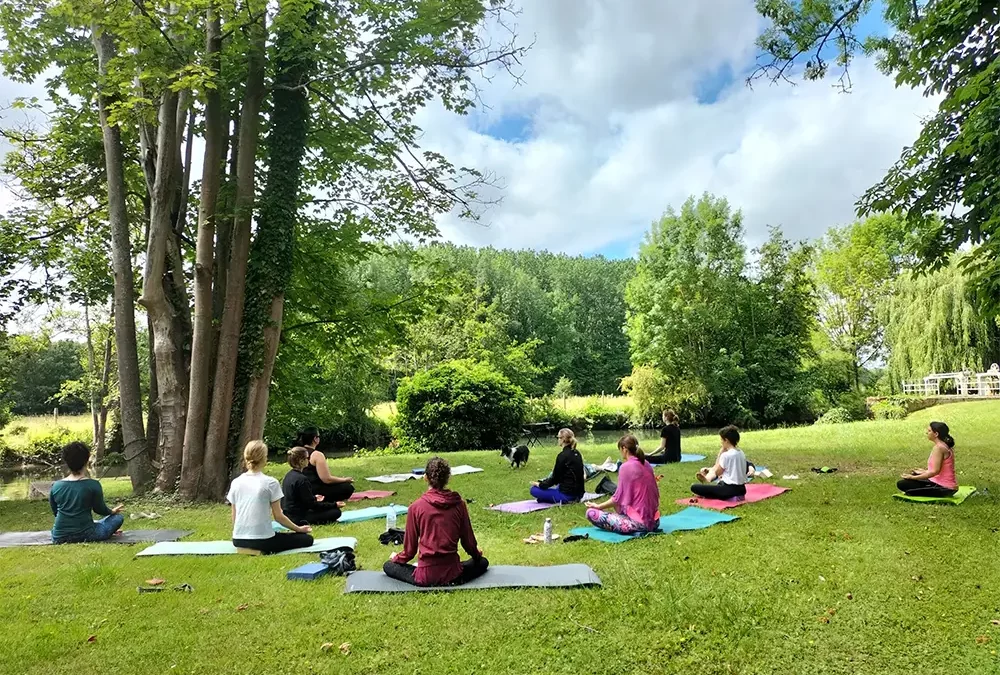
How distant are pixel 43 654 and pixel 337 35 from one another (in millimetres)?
11938

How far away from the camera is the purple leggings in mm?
7188

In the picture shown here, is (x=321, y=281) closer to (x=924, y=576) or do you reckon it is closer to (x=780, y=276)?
(x=924, y=576)

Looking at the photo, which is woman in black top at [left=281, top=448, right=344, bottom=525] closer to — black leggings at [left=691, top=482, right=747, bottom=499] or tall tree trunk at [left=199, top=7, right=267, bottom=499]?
tall tree trunk at [left=199, top=7, right=267, bottom=499]

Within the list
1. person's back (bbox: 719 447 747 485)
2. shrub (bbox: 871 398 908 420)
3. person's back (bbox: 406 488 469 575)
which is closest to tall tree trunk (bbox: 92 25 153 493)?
person's back (bbox: 406 488 469 575)

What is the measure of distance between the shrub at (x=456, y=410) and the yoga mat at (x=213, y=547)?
13.5 metres

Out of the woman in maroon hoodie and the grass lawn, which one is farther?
the woman in maroon hoodie

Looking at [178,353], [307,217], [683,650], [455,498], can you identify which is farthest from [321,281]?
[683,650]

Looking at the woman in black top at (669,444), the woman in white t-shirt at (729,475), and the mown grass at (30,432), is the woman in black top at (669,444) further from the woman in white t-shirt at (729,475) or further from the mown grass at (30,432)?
the mown grass at (30,432)

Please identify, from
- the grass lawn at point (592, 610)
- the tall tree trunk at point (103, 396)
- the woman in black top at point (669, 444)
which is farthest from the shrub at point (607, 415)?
the grass lawn at point (592, 610)

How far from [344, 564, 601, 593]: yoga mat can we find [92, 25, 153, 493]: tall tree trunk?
28.1 feet

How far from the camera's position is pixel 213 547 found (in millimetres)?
7148

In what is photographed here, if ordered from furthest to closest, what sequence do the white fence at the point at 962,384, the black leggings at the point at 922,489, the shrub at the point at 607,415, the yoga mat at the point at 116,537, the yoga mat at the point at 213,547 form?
the shrub at the point at 607,415 < the white fence at the point at 962,384 < the black leggings at the point at 922,489 < the yoga mat at the point at 116,537 < the yoga mat at the point at 213,547

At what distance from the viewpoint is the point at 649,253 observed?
4206 centimetres

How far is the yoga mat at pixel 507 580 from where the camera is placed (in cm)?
534
